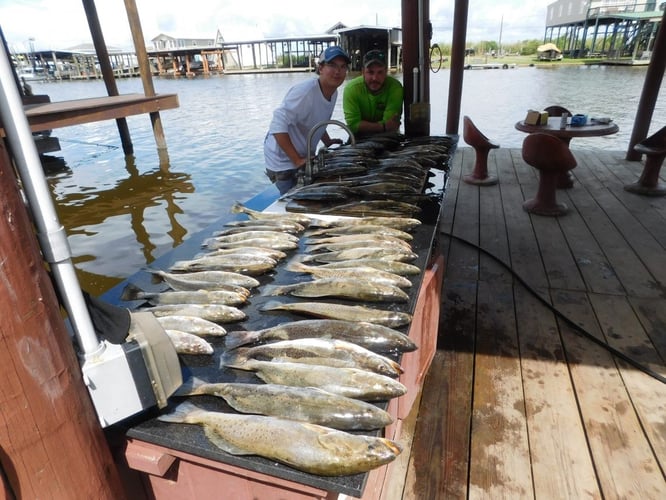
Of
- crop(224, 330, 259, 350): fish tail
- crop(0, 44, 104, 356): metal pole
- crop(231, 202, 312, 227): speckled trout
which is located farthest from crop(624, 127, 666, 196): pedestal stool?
crop(0, 44, 104, 356): metal pole

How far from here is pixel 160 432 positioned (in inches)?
60.3

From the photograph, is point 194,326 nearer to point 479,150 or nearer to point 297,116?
point 297,116

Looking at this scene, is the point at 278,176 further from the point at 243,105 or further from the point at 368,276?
the point at 243,105

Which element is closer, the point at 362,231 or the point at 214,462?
the point at 214,462

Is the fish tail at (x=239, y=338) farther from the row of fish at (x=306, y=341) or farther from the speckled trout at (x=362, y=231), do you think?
the speckled trout at (x=362, y=231)

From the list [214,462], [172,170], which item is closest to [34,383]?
[214,462]

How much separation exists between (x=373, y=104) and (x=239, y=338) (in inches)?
201

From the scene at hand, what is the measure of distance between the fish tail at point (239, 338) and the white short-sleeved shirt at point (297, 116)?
295cm

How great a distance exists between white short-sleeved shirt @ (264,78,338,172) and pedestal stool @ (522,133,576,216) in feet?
10.7

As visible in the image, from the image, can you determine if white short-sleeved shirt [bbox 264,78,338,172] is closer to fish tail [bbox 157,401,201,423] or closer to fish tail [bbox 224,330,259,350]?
fish tail [bbox 224,330,259,350]

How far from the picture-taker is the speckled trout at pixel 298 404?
1.50 m

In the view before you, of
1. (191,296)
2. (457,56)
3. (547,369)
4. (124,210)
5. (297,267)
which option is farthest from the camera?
(124,210)

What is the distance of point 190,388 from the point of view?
1.66 metres

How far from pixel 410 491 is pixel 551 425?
3.73 feet
